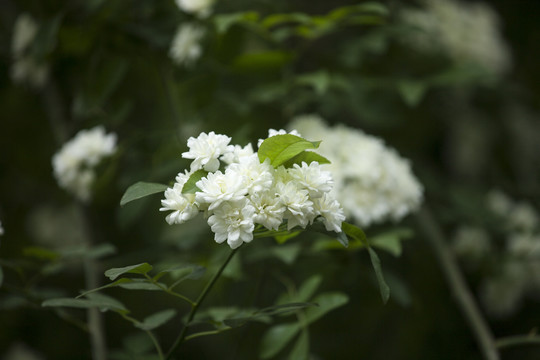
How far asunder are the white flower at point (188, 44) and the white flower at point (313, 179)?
706 mm

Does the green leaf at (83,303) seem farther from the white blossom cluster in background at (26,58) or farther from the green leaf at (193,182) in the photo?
the white blossom cluster in background at (26,58)

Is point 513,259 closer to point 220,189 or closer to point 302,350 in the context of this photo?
point 302,350

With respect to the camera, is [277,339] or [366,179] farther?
[366,179]

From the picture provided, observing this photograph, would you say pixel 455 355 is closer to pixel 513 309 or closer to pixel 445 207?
pixel 513 309

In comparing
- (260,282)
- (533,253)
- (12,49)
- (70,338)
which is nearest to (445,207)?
(533,253)

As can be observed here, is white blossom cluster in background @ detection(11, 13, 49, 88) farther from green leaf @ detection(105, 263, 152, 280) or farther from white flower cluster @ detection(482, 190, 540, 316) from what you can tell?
white flower cluster @ detection(482, 190, 540, 316)

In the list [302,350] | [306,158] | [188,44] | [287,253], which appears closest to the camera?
[306,158]

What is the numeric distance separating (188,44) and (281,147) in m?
0.70

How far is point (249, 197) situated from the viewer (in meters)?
0.68

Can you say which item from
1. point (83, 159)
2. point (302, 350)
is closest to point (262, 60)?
point (83, 159)

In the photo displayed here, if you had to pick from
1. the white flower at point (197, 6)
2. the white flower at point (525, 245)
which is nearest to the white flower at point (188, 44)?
the white flower at point (197, 6)

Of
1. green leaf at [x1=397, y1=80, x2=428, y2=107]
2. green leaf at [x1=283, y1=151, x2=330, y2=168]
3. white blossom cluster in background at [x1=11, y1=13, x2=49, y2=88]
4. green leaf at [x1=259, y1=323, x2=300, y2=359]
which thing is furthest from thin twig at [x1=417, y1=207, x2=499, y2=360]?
white blossom cluster in background at [x1=11, y1=13, x2=49, y2=88]

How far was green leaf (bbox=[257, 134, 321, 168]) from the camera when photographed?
695mm

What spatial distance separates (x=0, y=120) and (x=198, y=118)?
0.87 meters
